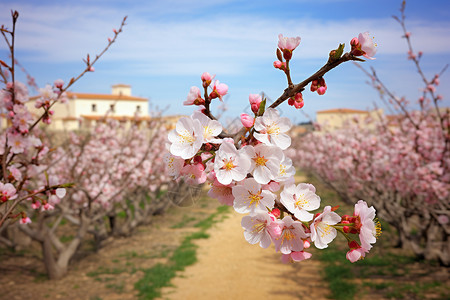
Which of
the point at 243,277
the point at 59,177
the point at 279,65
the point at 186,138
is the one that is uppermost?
the point at 279,65

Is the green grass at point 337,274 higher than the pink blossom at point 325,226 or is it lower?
lower

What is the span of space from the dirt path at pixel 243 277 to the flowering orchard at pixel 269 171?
4.67 metres

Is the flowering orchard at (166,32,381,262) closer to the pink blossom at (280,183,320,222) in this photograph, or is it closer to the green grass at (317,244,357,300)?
the pink blossom at (280,183,320,222)

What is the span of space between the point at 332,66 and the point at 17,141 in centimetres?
241

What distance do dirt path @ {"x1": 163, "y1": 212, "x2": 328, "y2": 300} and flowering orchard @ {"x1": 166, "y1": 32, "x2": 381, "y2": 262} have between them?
15.3ft

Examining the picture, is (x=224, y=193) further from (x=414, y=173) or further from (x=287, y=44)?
(x=414, y=173)

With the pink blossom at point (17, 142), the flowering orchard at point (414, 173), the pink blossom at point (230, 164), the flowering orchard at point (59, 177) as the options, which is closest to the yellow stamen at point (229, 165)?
the pink blossom at point (230, 164)

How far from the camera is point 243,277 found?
20.3ft

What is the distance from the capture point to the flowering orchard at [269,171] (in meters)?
1.01

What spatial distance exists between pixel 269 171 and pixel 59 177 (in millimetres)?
6538

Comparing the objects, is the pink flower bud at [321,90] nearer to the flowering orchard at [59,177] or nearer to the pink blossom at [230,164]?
the pink blossom at [230,164]

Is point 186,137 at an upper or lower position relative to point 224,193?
upper

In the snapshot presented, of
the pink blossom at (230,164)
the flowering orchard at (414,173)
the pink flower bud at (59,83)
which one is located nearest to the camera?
the pink blossom at (230,164)

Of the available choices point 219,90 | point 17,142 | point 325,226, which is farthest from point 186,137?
point 17,142
